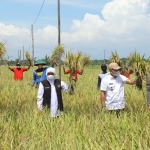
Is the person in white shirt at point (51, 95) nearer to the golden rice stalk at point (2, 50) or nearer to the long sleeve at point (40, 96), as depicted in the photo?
the long sleeve at point (40, 96)

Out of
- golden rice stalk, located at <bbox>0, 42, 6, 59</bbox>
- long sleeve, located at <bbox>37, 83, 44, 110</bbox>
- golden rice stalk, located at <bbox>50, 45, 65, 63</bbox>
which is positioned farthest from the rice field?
golden rice stalk, located at <bbox>50, 45, 65, 63</bbox>

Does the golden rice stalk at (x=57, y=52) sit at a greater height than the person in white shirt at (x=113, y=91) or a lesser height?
greater

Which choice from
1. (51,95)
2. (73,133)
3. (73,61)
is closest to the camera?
(73,133)

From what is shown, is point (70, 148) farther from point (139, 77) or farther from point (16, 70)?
point (16, 70)

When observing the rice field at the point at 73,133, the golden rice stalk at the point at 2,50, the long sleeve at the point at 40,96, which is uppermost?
the golden rice stalk at the point at 2,50

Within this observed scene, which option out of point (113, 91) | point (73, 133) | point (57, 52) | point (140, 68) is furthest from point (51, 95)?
point (57, 52)

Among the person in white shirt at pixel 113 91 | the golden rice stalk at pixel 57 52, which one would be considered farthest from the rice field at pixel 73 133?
the golden rice stalk at pixel 57 52

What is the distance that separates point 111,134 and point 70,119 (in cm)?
117

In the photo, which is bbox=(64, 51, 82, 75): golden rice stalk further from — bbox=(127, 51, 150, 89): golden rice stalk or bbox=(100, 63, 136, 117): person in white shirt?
bbox=(100, 63, 136, 117): person in white shirt

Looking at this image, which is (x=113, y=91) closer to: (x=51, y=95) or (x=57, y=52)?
(x=51, y=95)

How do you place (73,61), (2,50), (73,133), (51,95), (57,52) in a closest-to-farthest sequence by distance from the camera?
1. (73,133)
2. (51,95)
3. (2,50)
4. (73,61)
5. (57,52)

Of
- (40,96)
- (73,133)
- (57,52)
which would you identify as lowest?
(73,133)

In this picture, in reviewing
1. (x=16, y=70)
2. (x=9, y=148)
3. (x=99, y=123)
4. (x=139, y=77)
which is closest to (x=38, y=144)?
(x=9, y=148)

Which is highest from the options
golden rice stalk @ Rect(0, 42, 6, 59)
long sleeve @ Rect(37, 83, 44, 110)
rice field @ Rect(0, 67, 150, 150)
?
golden rice stalk @ Rect(0, 42, 6, 59)
